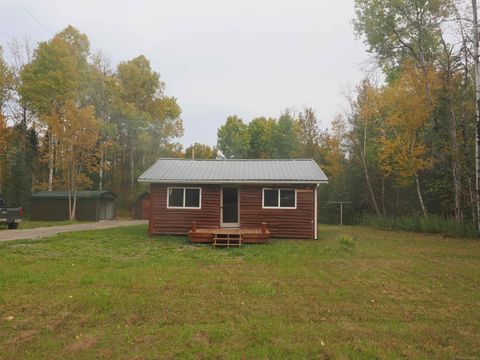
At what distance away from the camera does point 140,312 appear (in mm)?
4703

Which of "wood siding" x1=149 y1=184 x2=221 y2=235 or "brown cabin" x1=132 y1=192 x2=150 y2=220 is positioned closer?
"wood siding" x1=149 y1=184 x2=221 y2=235

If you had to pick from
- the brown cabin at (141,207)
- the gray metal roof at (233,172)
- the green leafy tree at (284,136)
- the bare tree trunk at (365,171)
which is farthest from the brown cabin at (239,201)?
the green leafy tree at (284,136)

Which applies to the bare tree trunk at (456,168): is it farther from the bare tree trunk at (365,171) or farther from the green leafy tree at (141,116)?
the green leafy tree at (141,116)

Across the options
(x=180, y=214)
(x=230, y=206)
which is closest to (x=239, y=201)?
(x=230, y=206)

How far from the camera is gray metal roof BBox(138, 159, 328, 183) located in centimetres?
1405

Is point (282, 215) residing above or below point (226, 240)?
above

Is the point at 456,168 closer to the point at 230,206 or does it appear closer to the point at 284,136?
the point at 230,206

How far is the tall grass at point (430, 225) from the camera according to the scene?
14.4 metres

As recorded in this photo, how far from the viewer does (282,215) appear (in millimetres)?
14188

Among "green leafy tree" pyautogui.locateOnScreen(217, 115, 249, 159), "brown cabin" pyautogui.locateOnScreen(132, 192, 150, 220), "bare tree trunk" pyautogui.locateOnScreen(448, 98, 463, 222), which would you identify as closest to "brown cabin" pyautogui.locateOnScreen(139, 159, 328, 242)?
"bare tree trunk" pyautogui.locateOnScreen(448, 98, 463, 222)

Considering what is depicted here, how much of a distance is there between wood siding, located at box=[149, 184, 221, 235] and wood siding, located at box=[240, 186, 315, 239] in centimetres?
121

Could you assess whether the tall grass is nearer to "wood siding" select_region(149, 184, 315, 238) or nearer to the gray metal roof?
the gray metal roof

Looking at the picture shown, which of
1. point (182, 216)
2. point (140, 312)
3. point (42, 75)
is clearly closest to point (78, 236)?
point (182, 216)

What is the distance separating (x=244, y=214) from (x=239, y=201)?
0.61 m
